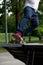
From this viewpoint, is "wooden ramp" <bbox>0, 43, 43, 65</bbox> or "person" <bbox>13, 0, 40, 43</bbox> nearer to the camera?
"wooden ramp" <bbox>0, 43, 43, 65</bbox>

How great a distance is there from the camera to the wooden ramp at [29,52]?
4.19 meters

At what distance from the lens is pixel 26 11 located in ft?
15.0

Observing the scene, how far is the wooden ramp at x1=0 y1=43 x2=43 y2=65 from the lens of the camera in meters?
4.19

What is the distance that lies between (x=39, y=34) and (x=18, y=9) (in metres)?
7.77

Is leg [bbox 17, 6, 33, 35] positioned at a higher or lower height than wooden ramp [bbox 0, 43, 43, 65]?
higher

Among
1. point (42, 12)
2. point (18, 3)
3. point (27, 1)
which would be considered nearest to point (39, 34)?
point (42, 12)

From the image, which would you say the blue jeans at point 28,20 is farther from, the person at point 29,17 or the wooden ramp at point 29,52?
the wooden ramp at point 29,52

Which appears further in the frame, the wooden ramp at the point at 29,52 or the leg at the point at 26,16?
the leg at the point at 26,16

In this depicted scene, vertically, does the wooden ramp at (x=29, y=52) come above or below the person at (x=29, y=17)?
below

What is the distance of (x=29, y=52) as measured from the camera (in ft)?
→ 14.1

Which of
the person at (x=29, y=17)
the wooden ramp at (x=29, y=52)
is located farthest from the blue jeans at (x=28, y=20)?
the wooden ramp at (x=29, y=52)

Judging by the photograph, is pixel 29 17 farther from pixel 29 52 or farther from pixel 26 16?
pixel 29 52

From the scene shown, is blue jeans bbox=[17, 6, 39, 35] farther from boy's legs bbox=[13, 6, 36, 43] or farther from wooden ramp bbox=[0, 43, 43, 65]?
wooden ramp bbox=[0, 43, 43, 65]

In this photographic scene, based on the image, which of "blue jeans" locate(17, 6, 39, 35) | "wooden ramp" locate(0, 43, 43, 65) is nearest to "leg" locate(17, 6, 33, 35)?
"blue jeans" locate(17, 6, 39, 35)
